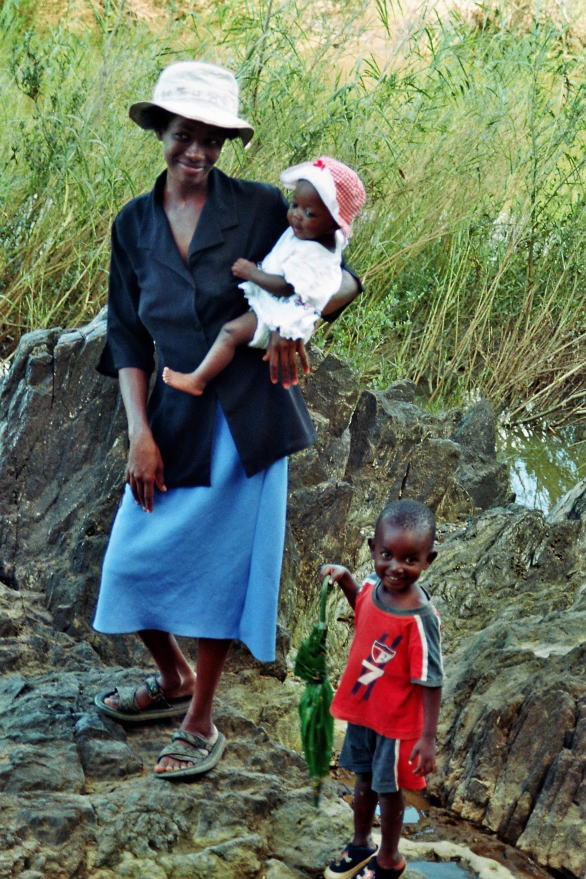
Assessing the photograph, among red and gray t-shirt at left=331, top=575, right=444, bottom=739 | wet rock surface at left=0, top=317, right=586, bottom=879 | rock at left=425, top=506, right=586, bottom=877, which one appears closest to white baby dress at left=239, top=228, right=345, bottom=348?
red and gray t-shirt at left=331, top=575, right=444, bottom=739

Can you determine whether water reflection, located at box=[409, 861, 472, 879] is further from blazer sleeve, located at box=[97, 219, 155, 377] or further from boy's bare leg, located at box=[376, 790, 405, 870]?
blazer sleeve, located at box=[97, 219, 155, 377]

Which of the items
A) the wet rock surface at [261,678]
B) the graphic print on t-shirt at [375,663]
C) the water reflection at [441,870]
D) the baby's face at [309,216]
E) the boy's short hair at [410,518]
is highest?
the baby's face at [309,216]

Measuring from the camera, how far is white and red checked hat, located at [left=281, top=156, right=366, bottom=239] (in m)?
1.80

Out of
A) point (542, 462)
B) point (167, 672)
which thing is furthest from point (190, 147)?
point (542, 462)

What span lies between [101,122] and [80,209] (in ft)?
1.55

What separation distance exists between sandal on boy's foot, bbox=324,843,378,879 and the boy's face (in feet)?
1.92

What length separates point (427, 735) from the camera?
5.91 ft

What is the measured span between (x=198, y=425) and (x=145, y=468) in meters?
0.15

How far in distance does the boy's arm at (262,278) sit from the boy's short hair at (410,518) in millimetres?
487

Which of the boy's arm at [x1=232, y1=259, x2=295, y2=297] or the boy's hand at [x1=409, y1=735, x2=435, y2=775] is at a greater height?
the boy's arm at [x1=232, y1=259, x2=295, y2=297]

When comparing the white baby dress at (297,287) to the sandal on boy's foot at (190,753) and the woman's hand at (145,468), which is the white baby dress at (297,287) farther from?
the sandal on boy's foot at (190,753)

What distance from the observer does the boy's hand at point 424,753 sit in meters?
1.80

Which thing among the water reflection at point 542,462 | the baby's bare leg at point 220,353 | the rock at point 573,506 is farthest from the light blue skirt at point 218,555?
the water reflection at point 542,462

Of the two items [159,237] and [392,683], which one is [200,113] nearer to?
[159,237]
